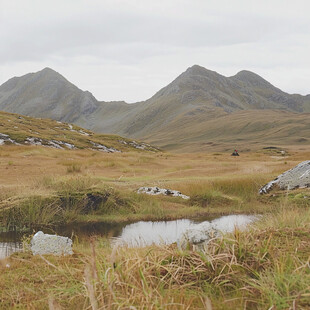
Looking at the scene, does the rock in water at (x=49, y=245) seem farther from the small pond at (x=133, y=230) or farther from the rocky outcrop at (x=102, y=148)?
the rocky outcrop at (x=102, y=148)

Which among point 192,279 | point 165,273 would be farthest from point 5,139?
point 192,279

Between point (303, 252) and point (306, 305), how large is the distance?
2011 mm

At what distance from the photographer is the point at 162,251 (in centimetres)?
647

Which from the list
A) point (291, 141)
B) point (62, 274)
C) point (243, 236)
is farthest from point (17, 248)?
point (291, 141)

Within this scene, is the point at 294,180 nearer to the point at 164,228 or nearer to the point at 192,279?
the point at 164,228

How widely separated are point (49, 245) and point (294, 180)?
14522 millimetres

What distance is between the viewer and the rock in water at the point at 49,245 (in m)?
8.47

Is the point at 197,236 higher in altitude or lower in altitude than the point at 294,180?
higher

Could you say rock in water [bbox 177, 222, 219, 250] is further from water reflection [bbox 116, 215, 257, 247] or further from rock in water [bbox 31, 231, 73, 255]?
water reflection [bbox 116, 215, 257, 247]

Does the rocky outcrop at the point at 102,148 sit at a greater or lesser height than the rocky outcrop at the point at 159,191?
greater

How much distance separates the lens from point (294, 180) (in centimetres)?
1942

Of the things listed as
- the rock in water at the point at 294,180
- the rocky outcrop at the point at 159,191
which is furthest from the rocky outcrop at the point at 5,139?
the rock in water at the point at 294,180

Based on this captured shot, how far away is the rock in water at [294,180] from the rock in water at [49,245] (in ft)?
43.8

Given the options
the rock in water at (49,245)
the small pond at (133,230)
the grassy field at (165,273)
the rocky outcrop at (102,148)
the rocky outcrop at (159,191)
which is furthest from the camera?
the rocky outcrop at (102,148)
